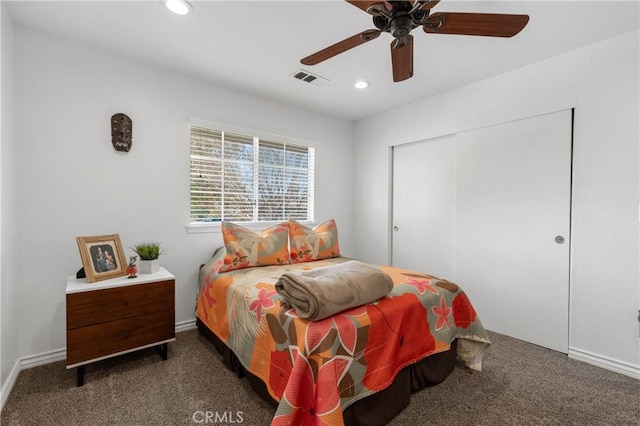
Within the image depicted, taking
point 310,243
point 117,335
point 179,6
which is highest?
point 179,6

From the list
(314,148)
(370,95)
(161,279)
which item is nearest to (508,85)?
(370,95)

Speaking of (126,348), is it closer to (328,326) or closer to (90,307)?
(90,307)

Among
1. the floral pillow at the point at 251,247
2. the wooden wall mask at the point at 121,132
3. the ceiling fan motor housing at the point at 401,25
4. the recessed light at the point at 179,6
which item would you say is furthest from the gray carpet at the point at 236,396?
the recessed light at the point at 179,6

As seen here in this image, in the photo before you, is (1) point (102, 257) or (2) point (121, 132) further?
(2) point (121, 132)

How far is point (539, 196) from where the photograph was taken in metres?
2.54

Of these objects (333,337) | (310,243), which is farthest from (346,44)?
(310,243)

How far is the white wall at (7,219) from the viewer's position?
5.76 feet

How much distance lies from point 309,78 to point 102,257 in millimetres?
2370

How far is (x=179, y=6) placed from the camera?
1850 mm

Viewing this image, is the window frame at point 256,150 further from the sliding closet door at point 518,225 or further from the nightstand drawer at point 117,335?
the sliding closet door at point 518,225

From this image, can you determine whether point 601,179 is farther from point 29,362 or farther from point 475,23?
point 29,362

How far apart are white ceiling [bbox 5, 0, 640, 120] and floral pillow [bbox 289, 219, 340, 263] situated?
5.09 ft

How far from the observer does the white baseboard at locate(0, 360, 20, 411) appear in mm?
1679

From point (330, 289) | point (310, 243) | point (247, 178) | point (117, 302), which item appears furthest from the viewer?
point (247, 178)
